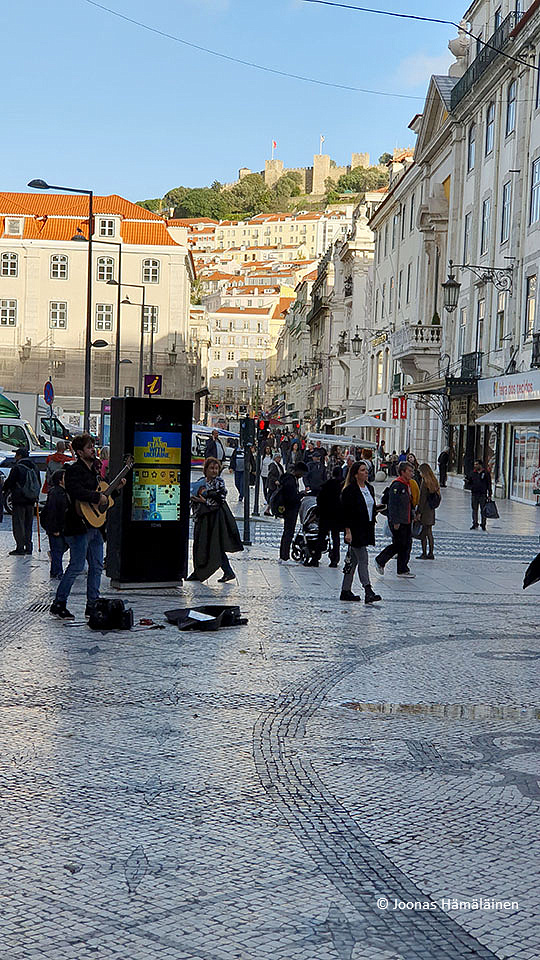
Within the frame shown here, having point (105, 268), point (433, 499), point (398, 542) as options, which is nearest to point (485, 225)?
point (433, 499)

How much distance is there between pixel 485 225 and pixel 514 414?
9.86 metres

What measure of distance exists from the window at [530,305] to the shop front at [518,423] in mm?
1493

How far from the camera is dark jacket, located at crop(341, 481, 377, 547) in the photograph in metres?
13.3

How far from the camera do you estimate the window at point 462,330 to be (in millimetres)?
43531

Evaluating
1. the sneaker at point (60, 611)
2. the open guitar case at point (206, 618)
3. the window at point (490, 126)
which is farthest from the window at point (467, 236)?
the sneaker at point (60, 611)

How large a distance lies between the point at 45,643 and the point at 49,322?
2624 inches

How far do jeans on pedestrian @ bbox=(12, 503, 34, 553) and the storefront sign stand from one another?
1869cm

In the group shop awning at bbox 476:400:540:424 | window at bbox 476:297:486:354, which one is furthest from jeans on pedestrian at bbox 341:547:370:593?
window at bbox 476:297:486:354

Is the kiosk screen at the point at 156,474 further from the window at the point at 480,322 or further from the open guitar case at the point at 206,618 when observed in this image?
the window at the point at 480,322

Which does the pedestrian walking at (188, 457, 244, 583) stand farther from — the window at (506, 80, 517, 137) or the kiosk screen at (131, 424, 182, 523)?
the window at (506, 80, 517, 137)

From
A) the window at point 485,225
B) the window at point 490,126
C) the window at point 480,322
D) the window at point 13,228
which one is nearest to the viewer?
the window at point 490,126

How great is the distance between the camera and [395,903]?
4520 millimetres

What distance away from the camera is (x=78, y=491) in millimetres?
11164

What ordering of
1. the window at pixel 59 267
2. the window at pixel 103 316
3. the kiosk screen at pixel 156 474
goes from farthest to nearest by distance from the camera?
the window at pixel 59 267 → the window at pixel 103 316 → the kiosk screen at pixel 156 474
